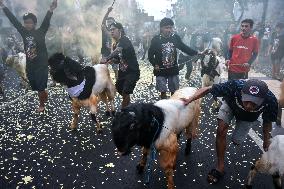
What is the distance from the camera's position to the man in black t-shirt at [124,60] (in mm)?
7535

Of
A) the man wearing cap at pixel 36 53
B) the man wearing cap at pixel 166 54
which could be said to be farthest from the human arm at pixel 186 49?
the man wearing cap at pixel 36 53

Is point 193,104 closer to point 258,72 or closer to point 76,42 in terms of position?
point 258,72

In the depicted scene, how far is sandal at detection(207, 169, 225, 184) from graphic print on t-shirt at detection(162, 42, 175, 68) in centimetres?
344

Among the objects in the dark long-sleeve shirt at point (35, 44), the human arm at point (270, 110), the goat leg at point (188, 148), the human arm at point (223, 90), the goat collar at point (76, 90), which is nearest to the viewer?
the human arm at point (270, 110)

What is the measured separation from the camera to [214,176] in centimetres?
495

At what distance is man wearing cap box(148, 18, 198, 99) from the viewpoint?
7684 mm

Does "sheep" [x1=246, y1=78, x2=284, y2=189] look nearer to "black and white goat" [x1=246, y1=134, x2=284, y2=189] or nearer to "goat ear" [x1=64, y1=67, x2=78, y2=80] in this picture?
"black and white goat" [x1=246, y1=134, x2=284, y2=189]

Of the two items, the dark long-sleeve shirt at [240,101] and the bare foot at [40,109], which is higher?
the dark long-sleeve shirt at [240,101]

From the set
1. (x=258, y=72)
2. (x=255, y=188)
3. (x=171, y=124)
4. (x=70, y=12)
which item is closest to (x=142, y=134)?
(x=171, y=124)

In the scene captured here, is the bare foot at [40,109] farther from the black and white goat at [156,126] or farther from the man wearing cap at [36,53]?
the black and white goat at [156,126]

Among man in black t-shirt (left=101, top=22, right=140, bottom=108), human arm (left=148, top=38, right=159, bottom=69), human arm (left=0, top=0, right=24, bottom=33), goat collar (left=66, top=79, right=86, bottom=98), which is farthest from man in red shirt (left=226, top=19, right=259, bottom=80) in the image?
human arm (left=0, top=0, right=24, bottom=33)

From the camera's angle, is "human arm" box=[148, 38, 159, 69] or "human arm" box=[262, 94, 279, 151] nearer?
"human arm" box=[262, 94, 279, 151]

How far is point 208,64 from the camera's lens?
8.88 meters

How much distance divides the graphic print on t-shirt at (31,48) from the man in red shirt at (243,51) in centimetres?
532
